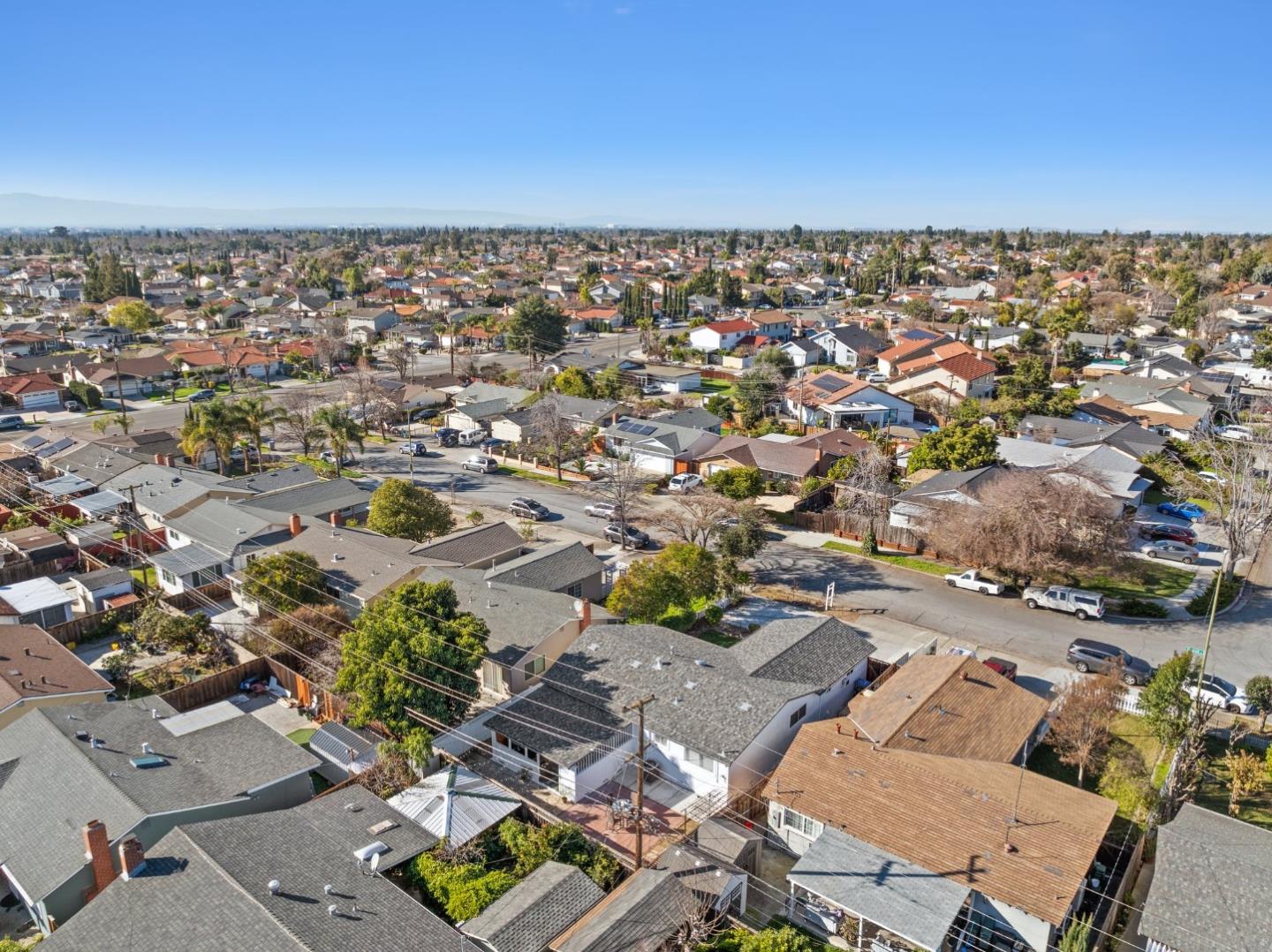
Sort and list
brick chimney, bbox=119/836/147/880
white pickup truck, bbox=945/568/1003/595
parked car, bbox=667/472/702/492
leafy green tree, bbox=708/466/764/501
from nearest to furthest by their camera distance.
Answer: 1. brick chimney, bbox=119/836/147/880
2. white pickup truck, bbox=945/568/1003/595
3. leafy green tree, bbox=708/466/764/501
4. parked car, bbox=667/472/702/492

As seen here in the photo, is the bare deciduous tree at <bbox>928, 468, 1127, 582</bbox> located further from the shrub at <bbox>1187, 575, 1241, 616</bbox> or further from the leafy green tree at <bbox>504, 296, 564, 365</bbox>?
the leafy green tree at <bbox>504, 296, 564, 365</bbox>

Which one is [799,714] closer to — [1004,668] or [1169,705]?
[1004,668]

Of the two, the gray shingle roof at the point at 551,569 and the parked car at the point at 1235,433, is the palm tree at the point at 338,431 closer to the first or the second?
the gray shingle roof at the point at 551,569

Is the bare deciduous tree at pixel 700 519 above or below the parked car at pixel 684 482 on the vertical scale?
above

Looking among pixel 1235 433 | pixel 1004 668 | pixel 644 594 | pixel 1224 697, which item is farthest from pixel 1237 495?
pixel 1235 433

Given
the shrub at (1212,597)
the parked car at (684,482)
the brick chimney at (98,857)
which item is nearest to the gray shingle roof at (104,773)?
the brick chimney at (98,857)

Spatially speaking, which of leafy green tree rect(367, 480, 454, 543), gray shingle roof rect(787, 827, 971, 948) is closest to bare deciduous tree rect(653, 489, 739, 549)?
leafy green tree rect(367, 480, 454, 543)
